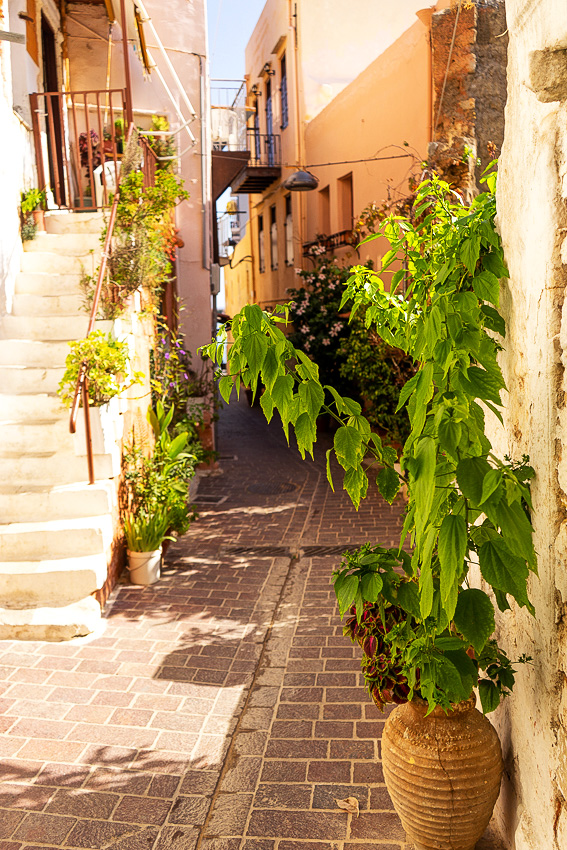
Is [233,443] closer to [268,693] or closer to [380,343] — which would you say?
[380,343]

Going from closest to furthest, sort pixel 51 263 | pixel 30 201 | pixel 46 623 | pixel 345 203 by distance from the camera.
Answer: pixel 46 623, pixel 51 263, pixel 30 201, pixel 345 203

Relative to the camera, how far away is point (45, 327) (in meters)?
7.70

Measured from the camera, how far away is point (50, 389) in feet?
23.4

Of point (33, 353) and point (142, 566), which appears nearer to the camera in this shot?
point (142, 566)

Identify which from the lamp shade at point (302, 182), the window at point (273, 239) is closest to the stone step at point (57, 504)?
the lamp shade at point (302, 182)

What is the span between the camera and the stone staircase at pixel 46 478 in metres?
5.63

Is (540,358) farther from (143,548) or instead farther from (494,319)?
(143,548)

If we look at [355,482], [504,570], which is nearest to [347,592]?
[355,482]

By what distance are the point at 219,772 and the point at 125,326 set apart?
454 centimetres

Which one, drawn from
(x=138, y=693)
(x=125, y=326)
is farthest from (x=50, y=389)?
(x=138, y=693)

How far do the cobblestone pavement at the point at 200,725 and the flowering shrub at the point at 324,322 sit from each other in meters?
6.82

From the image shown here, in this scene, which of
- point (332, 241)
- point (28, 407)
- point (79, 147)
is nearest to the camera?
point (28, 407)

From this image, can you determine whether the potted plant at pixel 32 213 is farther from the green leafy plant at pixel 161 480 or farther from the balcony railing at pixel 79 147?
the green leafy plant at pixel 161 480

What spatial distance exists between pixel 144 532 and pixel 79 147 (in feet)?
21.7
